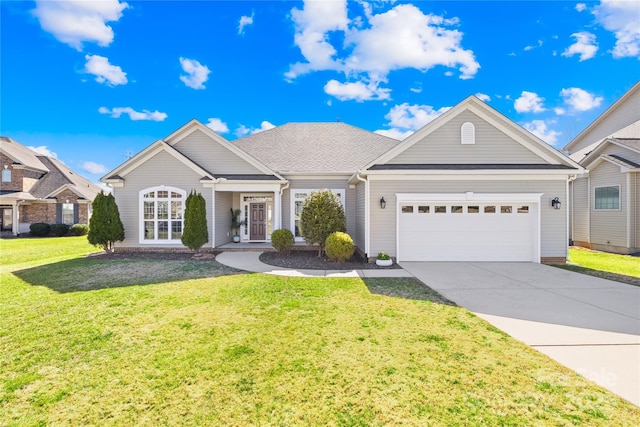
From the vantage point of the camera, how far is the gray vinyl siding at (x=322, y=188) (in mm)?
13828

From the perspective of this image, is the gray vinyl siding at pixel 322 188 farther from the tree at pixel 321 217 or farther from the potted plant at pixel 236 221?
the potted plant at pixel 236 221

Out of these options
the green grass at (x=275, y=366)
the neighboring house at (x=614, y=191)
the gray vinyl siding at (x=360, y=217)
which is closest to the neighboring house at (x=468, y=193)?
the gray vinyl siding at (x=360, y=217)

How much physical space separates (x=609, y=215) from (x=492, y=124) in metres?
8.60

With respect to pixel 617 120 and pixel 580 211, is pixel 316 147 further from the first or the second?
pixel 617 120

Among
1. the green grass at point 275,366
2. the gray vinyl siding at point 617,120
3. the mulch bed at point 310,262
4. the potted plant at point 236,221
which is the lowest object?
the green grass at point 275,366

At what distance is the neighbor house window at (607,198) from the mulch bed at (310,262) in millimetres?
11887

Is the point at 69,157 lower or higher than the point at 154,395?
higher

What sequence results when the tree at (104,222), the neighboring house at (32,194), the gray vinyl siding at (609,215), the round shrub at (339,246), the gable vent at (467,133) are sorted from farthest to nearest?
1. the neighboring house at (32,194)
2. the gray vinyl siding at (609,215)
3. the tree at (104,222)
4. the gable vent at (467,133)
5. the round shrub at (339,246)

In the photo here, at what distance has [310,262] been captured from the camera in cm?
1069

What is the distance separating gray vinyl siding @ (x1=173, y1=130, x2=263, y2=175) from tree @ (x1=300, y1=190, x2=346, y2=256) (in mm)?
3849

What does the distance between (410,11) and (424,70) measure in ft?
20.9

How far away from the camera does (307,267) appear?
389 inches

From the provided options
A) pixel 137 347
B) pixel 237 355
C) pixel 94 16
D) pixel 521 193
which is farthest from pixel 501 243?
pixel 94 16

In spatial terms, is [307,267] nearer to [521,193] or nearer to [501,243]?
[501,243]
